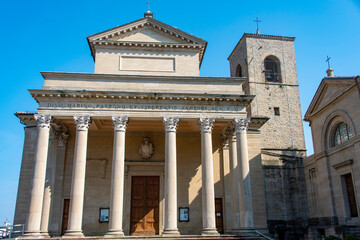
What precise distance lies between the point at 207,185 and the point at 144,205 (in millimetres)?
5987

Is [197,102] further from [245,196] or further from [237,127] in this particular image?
[245,196]

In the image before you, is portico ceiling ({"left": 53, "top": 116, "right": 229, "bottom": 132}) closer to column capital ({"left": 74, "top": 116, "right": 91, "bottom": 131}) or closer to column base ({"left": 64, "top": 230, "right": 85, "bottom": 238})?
column capital ({"left": 74, "top": 116, "right": 91, "bottom": 131})

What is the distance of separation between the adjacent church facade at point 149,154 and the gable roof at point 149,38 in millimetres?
71

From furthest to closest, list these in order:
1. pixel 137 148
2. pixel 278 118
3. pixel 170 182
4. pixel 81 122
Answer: pixel 278 118, pixel 137 148, pixel 81 122, pixel 170 182

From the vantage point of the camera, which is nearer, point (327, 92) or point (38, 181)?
point (38, 181)

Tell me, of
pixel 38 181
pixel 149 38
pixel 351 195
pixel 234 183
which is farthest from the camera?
pixel 149 38

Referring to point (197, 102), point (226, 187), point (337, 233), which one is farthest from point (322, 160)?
point (197, 102)

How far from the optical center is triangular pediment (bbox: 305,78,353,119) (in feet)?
69.8

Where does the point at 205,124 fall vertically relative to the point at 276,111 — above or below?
below

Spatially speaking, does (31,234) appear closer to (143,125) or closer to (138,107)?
(138,107)

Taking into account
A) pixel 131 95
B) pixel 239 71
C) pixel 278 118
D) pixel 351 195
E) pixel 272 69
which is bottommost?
pixel 351 195

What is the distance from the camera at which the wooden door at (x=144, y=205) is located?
23.1 meters

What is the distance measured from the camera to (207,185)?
19.8m

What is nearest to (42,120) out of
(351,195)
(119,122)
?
(119,122)
